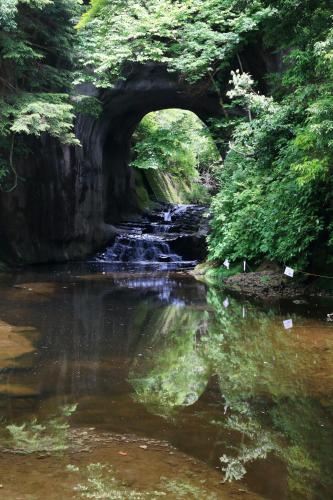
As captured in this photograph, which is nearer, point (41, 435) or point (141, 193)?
point (41, 435)

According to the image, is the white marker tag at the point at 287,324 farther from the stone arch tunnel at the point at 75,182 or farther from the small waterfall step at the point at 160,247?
the stone arch tunnel at the point at 75,182

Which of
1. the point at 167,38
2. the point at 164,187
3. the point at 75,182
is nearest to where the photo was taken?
the point at 167,38

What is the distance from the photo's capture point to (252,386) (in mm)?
4781

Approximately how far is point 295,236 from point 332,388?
5496mm

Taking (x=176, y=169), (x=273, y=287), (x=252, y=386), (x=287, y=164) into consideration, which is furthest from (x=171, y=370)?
(x=176, y=169)

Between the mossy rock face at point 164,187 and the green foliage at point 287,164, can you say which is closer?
the green foliage at point 287,164

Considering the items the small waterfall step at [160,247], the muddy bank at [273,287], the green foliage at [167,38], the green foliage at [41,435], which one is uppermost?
the green foliage at [167,38]

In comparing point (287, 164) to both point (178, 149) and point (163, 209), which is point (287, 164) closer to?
point (178, 149)

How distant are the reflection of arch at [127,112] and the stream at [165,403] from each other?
11.3 meters

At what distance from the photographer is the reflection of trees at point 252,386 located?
3.32m

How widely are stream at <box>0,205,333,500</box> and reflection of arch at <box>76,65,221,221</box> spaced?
11.3 meters

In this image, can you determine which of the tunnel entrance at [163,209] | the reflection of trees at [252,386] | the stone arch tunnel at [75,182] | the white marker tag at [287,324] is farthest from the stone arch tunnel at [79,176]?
the reflection of trees at [252,386]

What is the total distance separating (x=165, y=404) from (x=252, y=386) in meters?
0.98

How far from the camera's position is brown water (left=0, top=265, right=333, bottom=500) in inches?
119
